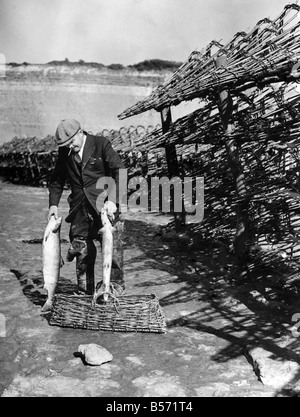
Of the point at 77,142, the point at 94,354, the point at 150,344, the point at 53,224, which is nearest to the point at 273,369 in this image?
the point at 150,344

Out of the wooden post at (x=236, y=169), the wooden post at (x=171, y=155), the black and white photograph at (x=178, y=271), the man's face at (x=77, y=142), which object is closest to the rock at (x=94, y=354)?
the black and white photograph at (x=178, y=271)

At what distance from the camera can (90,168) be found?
14.0 feet

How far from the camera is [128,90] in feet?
146

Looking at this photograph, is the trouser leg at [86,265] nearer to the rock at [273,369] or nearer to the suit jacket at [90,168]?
the suit jacket at [90,168]

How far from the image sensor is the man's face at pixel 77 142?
4.11 meters

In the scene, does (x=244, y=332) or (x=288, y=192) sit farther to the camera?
(x=288, y=192)

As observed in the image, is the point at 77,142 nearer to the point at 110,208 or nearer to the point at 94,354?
the point at 110,208

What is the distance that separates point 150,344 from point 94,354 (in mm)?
548

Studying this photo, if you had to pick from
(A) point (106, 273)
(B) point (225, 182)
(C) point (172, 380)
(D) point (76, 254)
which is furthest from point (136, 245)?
(C) point (172, 380)

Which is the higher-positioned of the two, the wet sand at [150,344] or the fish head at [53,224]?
the fish head at [53,224]

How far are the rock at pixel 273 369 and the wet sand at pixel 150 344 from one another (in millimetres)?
56
